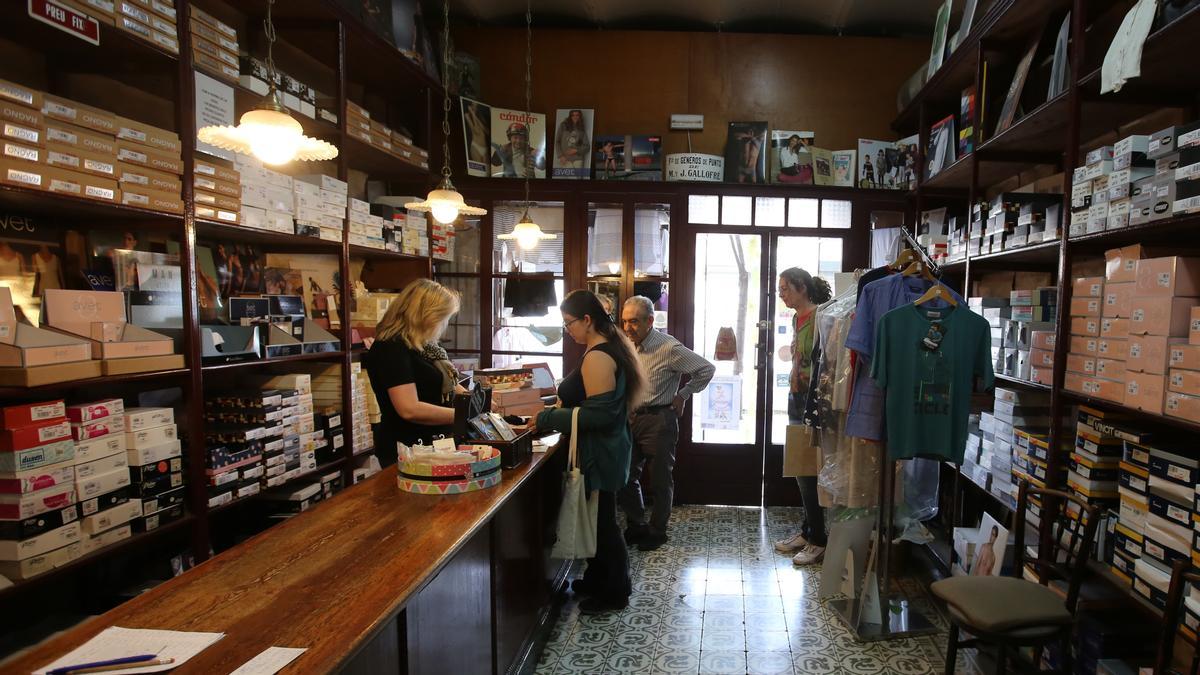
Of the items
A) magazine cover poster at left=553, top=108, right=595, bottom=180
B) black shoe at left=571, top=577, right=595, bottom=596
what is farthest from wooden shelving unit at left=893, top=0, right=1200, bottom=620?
magazine cover poster at left=553, top=108, right=595, bottom=180

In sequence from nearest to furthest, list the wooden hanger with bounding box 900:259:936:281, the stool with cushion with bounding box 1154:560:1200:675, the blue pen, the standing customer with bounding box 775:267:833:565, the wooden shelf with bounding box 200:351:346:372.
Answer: the blue pen → the stool with cushion with bounding box 1154:560:1200:675 → the wooden shelf with bounding box 200:351:346:372 → the wooden hanger with bounding box 900:259:936:281 → the standing customer with bounding box 775:267:833:565

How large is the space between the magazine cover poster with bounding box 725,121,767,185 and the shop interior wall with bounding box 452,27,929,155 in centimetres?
15

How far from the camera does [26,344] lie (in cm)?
180

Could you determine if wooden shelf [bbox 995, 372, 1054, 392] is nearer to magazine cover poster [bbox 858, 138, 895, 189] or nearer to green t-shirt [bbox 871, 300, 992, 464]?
green t-shirt [bbox 871, 300, 992, 464]

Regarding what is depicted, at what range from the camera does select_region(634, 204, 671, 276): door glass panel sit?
4820 millimetres

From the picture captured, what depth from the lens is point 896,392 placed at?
275 centimetres

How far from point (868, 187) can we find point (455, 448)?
3818 millimetres

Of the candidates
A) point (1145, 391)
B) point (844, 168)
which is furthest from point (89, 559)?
point (844, 168)

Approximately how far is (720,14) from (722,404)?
3022 millimetres

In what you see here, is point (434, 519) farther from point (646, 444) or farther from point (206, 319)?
point (646, 444)

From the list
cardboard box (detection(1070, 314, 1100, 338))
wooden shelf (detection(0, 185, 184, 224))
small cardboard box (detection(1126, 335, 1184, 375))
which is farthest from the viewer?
cardboard box (detection(1070, 314, 1100, 338))

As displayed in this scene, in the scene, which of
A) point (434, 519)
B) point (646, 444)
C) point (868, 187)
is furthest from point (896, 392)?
point (868, 187)

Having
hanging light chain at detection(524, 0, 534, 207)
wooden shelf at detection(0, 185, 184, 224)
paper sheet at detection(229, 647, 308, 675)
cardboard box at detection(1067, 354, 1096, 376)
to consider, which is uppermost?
hanging light chain at detection(524, 0, 534, 207)

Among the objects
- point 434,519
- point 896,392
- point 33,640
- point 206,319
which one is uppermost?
point 206,319
